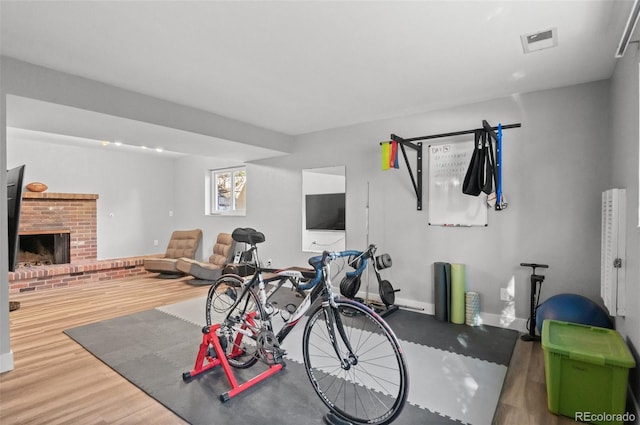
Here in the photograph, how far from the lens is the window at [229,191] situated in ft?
20.9

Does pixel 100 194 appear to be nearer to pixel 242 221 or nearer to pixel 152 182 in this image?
pixel 152 182

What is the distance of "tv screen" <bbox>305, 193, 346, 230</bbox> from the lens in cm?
462

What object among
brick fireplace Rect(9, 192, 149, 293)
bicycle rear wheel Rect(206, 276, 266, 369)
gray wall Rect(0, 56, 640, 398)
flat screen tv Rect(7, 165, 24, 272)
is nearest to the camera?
bicycle rear wheel Rect(206, 276, 266, 369)

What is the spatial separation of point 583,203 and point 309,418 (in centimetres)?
293

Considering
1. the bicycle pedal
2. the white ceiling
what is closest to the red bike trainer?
the bicycle pedal

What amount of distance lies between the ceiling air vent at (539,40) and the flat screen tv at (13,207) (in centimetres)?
365

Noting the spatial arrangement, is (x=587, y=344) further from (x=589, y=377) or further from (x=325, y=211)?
(x=325, y=211)

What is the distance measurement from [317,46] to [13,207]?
254 cm

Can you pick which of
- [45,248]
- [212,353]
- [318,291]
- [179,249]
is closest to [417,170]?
[318,291]

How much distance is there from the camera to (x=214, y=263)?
19.9 feet

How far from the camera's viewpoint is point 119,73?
2.76m

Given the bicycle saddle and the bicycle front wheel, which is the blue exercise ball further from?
the bicycle saddle

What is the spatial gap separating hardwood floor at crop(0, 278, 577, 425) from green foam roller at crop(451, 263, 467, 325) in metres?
0.63

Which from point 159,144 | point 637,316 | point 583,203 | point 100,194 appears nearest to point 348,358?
point 637,316
